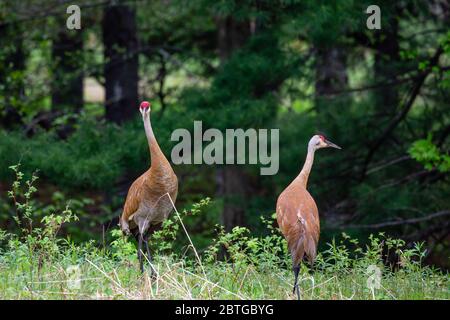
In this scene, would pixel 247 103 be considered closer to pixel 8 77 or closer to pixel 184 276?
pixel 8 77

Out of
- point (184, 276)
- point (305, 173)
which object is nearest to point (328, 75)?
point (305, 173)

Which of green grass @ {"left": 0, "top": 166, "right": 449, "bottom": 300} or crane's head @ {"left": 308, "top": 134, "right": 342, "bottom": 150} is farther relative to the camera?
crane's head @ {"left": 308, "top": 134, "right": 342, "bottom": 150}

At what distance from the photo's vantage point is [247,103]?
11922 millimetres

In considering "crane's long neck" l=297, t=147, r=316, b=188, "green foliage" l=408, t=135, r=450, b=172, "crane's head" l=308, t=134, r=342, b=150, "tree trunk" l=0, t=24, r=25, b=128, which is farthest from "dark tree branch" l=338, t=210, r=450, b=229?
"tree trunk" l=0, t=24, r=25, b=128

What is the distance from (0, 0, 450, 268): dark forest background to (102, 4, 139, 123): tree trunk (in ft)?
0.07

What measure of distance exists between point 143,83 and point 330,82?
3416 mm

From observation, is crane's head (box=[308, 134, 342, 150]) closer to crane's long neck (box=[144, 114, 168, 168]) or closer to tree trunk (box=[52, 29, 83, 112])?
crane's long neck (box=[144, 114, 168, 168])

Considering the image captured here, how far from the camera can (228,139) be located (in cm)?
1170

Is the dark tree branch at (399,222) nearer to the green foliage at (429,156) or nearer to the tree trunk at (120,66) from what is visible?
the green foliage at (429,156)

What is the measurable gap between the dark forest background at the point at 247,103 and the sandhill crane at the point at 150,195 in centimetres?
250

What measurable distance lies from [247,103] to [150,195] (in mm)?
4197

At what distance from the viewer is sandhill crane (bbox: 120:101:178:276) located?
7.84 m
